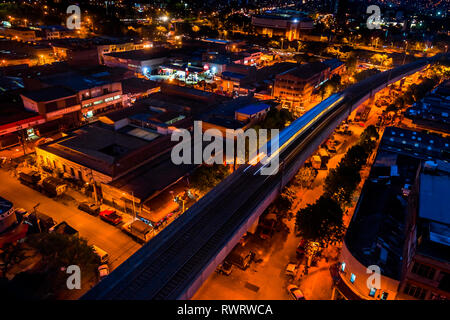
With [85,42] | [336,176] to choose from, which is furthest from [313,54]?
[336,176]

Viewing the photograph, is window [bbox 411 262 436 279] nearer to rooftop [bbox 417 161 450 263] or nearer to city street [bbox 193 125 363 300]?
rooftop [bbox 417 161 450 263]

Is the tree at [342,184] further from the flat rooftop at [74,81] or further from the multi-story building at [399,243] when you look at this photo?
the flat rooftop at [74,81]

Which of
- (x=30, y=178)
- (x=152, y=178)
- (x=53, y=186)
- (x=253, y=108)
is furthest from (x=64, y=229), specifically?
(x=253, y=108)

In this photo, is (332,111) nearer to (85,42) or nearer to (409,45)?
(85,42)

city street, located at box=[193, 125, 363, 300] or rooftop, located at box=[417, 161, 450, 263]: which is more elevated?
rooftop, located at box=[417, 161, 450, 263]

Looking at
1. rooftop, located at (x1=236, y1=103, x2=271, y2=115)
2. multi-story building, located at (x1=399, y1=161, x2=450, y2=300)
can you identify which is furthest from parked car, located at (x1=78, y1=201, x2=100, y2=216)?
multi-story building, located at (x1=399, y1=161, x2=450, y2=300)

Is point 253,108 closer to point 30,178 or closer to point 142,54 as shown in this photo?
point 30,178

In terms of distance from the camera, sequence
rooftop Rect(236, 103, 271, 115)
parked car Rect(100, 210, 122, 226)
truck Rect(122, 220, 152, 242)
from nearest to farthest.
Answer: truck Rect(122, 220, 152, 242)
parked car Rect(100, 210, 122, 226)
rooftop Rect(236, 103, 271, 115)
